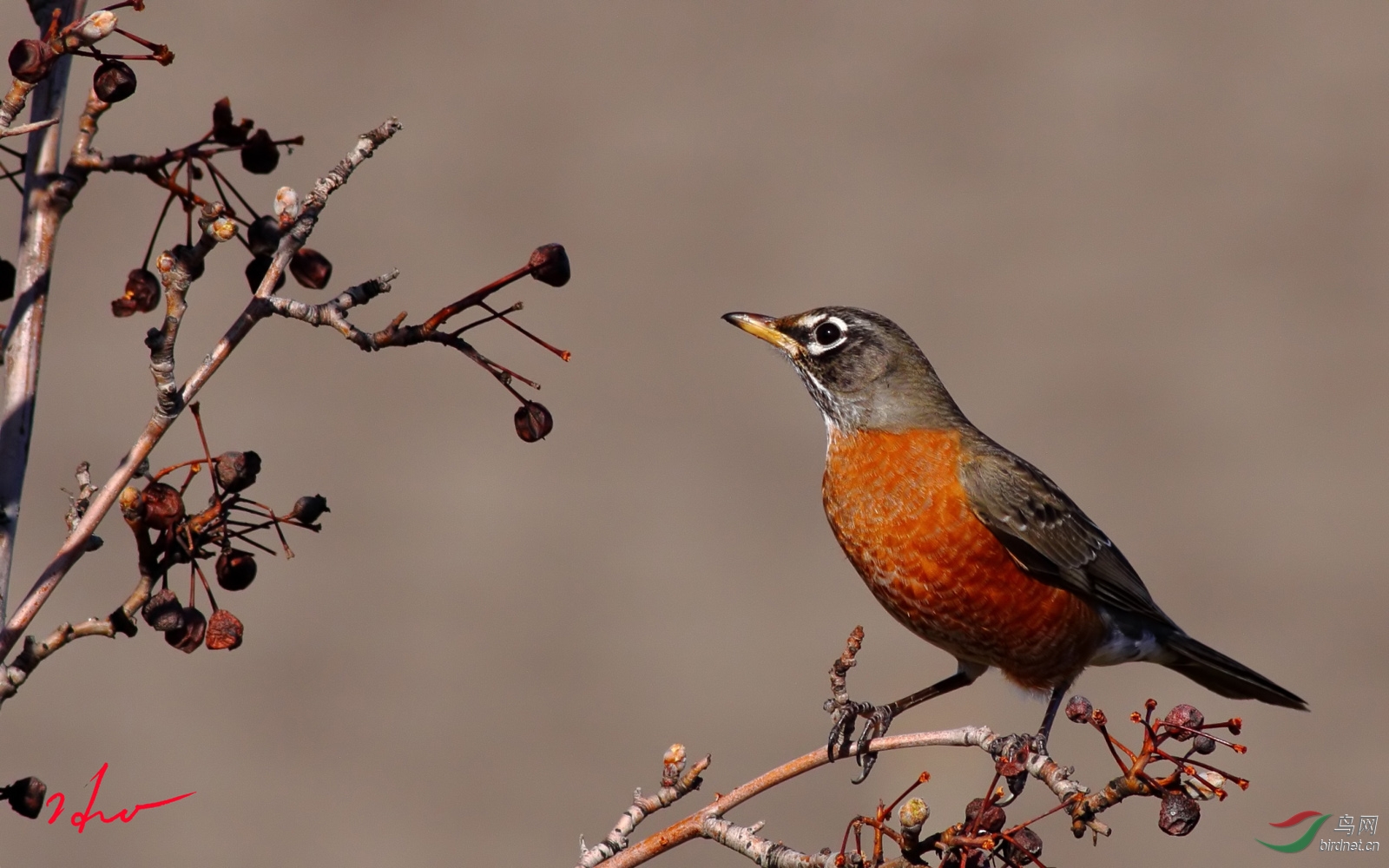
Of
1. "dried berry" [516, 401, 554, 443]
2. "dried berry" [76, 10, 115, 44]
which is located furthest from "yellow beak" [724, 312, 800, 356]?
"dried berry" [76, 10, 115, 44]

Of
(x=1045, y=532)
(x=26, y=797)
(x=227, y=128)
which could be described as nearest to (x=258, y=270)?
(x=227, y=128)

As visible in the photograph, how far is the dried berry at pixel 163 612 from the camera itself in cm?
236

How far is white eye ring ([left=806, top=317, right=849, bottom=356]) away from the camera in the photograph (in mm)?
5352

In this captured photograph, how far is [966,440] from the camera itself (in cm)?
534

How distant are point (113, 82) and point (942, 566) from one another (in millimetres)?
3250

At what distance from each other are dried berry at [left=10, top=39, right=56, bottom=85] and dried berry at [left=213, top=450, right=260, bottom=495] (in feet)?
2.25

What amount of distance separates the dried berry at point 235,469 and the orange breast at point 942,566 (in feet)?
9.41

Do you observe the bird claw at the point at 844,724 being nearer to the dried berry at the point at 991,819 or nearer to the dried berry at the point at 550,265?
the dried berry at the point at 991,819

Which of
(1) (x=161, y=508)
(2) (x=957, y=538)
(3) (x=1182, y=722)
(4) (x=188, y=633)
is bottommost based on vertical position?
(4) (x=188, y=633)

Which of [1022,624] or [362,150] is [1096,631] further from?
[362,150]

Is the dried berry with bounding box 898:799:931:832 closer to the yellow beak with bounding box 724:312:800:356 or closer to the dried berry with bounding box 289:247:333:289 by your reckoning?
the dried berry with bounding box 289:247:333:289

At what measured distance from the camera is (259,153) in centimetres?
246

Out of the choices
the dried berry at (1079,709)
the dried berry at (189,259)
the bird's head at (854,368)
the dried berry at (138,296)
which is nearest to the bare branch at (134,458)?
the dried berry at (189,259)

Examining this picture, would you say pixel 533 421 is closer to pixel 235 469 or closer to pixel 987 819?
pixel 235 469
